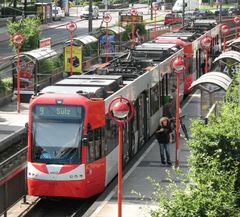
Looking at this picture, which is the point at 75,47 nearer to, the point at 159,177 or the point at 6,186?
the point at 159,177

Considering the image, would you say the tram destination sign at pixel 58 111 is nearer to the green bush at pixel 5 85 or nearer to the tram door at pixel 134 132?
the tram door at pixel 134 132

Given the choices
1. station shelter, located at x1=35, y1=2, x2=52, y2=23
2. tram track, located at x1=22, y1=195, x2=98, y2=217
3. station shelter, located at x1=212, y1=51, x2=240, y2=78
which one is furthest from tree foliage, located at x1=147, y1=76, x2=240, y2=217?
station shelter, located at x1=35, y1=2, x2=52, y2=23

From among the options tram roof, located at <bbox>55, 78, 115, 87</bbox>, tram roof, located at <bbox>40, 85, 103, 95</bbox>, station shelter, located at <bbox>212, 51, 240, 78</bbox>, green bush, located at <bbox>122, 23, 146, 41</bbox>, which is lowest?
green bush, located at <bbox>122, 23, 146, 41</bbox>

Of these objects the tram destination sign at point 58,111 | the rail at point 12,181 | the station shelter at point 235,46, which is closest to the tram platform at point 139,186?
the rail at point 12,181

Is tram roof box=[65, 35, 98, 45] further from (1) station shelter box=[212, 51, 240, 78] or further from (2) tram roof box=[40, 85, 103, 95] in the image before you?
(2) tram roof box=[40, 85, 103, 95]

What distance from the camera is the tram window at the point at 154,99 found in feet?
95.1

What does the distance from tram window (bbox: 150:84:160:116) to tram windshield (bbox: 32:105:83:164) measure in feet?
28.2

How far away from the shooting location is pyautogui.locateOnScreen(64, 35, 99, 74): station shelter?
140 ft

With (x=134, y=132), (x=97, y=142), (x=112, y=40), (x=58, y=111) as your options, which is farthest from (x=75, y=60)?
(x=58, y=111)

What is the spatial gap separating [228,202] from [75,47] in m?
30.3

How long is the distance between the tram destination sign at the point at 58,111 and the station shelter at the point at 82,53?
21711mm

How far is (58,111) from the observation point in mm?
20672

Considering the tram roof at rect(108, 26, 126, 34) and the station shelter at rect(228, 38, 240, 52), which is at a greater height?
the station shelter at rect(228, 38, 240, 52)

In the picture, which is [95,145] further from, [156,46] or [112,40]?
[112,40]
